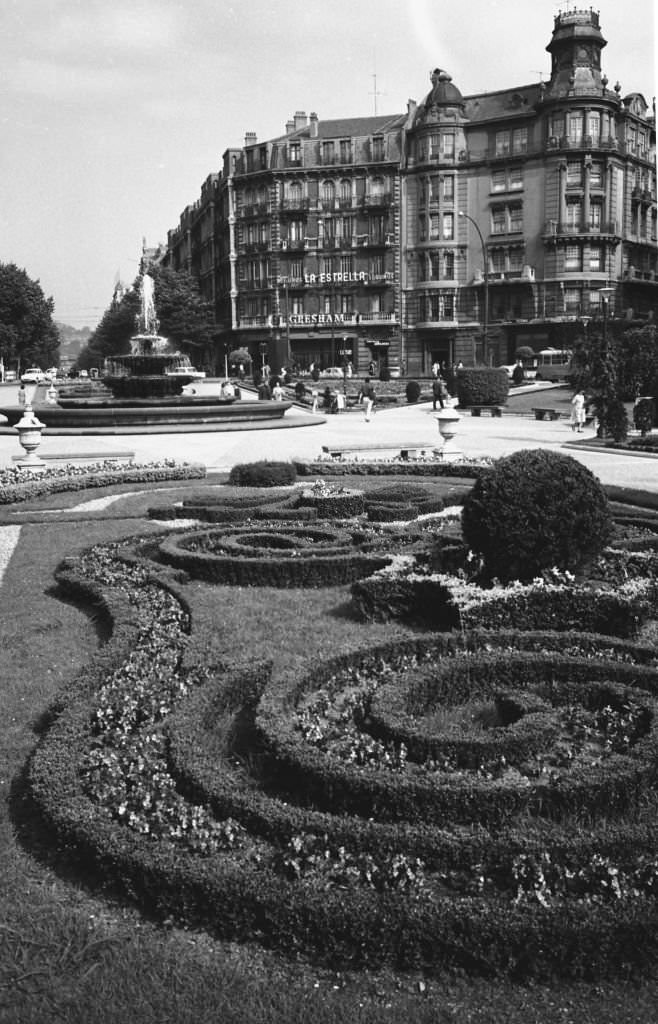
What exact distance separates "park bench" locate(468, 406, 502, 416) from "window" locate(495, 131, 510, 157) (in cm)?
3333

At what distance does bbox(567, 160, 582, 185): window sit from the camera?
66.8 meters

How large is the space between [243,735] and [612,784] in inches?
83.7

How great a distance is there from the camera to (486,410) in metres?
42.7

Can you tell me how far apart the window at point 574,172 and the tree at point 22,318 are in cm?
4618

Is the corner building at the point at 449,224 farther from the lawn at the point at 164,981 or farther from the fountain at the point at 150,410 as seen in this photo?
the lawn at the point at 164,981

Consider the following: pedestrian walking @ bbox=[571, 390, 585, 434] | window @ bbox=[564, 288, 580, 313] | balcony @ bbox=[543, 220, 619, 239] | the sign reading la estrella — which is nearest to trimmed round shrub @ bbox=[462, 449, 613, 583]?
pedestrian walking @ bbox=[571, 390, 585, 434]

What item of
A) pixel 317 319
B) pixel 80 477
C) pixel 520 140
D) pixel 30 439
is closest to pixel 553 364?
pixel 520 140

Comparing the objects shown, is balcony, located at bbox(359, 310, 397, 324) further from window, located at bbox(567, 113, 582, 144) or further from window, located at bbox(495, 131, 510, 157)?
window, located at bbox(567, 113, 582, 144)

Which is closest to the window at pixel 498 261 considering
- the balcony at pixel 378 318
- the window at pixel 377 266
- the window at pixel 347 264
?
the balcony at pixel 378 318

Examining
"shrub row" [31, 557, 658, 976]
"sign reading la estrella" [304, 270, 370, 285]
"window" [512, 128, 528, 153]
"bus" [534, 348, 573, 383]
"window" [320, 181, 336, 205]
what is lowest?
"shrub row" [31, 557, 658, 976]

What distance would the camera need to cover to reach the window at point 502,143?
6950 centimetres

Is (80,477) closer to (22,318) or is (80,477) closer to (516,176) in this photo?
(516,176)

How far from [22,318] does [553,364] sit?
48367 mm

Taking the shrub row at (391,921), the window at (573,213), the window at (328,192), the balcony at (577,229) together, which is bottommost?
the shrub row at (391,921)
